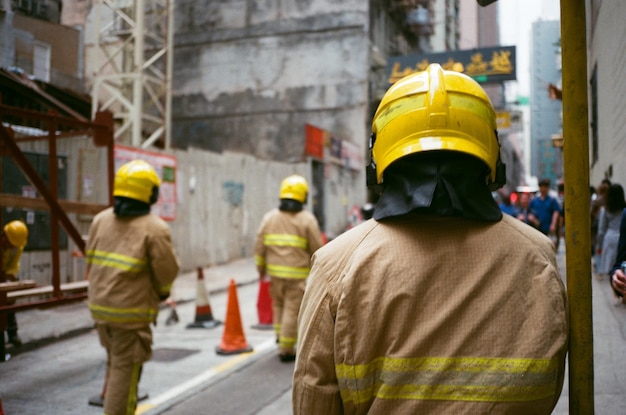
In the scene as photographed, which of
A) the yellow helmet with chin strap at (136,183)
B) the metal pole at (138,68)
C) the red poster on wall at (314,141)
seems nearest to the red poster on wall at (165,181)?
the metal pole at (138,68)

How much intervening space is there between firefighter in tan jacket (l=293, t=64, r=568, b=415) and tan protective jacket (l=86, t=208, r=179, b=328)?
292cm

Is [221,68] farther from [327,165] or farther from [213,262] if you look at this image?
[213,262]

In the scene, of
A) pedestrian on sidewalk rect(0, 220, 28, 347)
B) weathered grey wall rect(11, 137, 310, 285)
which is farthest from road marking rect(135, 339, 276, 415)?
weathered grey wall rect(11, 137, 310, 285)

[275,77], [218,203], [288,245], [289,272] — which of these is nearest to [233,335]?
[289,272]

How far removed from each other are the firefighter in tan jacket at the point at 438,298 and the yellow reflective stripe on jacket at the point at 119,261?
2951 mm

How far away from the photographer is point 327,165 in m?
24.3

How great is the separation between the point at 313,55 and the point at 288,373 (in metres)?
22.9

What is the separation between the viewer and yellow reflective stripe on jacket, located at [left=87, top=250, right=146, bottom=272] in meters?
4.44

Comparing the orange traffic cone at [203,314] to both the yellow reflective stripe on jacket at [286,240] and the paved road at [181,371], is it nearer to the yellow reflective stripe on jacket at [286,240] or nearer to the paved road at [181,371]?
the paved road at [181,371]

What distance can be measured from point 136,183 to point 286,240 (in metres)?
2.60

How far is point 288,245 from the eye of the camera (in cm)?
690

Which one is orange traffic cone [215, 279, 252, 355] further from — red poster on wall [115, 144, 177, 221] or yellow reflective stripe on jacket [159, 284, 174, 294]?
red poster on wall [115, 144, 177, 221]

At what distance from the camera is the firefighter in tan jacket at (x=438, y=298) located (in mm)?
1648

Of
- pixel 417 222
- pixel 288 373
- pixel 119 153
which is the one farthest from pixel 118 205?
pixel 119 153
